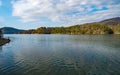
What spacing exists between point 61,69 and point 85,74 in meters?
4.92

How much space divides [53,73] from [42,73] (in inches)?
69.7

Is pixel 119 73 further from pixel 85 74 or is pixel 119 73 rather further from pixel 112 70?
pixel 85 74

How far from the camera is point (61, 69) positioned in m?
29.4

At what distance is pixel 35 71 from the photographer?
92.2 ft

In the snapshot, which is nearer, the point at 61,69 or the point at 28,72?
the point at 28,72

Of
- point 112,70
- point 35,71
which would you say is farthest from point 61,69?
point 112,70

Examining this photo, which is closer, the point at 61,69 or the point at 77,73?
the point at 77,73

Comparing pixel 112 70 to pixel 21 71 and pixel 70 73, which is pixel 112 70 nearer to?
pixel 70 73

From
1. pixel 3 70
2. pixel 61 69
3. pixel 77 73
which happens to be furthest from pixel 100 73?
pixel 3 70

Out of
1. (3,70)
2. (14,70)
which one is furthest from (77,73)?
(3,70)

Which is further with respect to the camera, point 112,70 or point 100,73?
point 112,70

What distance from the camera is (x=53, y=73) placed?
2698 centimetres

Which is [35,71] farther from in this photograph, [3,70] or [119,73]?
[119,73]

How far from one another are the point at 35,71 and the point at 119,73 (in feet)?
44.8
